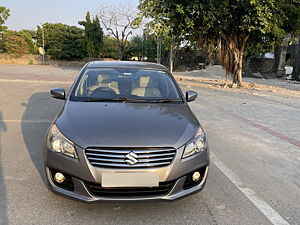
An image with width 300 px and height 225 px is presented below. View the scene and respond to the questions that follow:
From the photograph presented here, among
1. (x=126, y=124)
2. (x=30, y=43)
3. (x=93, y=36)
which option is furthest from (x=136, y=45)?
(x=126, y=124)

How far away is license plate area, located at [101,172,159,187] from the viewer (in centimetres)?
239

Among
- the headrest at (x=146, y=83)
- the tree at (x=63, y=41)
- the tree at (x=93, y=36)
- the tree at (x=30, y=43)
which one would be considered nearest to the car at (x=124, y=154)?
the headrest at (x=146, y=83)

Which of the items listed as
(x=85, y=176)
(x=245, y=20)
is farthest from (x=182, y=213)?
(x=245, y=20)

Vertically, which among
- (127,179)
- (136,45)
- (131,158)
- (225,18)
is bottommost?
(127,179)

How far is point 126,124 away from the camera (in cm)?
276

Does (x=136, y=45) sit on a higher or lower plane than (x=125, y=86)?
higher

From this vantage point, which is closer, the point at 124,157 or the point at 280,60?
the point at 124,157

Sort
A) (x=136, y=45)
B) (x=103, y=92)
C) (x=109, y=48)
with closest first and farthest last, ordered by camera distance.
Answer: (x=103, y=92) < (x=136, y=45) < (x=109, y=48)

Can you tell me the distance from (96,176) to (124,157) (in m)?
0.30

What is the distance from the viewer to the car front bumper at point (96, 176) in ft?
7.98

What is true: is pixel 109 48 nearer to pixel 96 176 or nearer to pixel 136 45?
pixel 136 45

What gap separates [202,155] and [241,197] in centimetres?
86

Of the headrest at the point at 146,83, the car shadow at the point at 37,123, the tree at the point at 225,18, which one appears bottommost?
the car shadow at the point at 37,123

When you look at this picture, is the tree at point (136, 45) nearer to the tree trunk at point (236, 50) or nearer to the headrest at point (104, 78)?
the tree trunk at point (236, 50)
